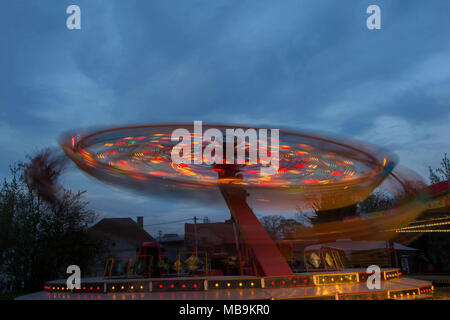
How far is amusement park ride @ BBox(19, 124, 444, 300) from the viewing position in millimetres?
10336

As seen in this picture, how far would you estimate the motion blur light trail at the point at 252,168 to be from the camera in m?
11.4

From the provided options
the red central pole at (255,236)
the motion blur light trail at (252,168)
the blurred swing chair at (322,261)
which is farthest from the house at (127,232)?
the red central pole at (255,236)

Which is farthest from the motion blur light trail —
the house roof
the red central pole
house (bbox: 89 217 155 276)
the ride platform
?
the house roof

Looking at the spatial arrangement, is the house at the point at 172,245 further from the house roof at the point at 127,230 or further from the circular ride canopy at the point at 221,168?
the circular ride canopy at the point at 221,168

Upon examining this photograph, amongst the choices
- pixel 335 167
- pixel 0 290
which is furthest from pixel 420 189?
pixel 0 290

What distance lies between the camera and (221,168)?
45.7ft

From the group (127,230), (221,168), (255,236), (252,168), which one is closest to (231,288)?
(255,236)

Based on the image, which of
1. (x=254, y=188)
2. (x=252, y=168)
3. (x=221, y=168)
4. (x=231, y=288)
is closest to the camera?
(x=231, y=288)

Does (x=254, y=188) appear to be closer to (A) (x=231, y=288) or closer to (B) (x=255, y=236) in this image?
(B) (x=255, y=236)

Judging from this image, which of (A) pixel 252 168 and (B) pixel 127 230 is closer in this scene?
(A) pixel 252 168

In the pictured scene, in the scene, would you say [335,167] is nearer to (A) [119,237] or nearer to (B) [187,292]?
(B) [187,292]

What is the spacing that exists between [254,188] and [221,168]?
158cm
